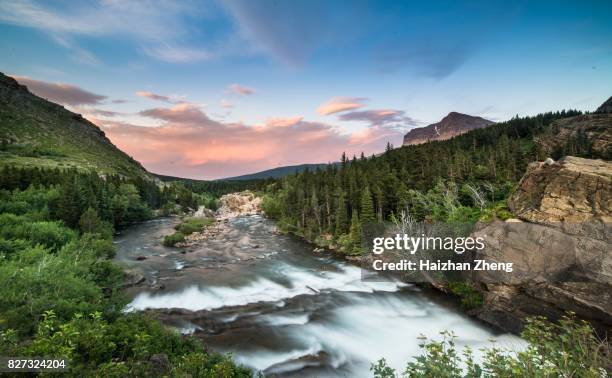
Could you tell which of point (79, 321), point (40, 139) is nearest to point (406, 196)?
point (79, 321)

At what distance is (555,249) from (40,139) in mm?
204488

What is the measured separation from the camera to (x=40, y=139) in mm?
145375

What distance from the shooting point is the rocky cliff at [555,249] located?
20031 millimetres

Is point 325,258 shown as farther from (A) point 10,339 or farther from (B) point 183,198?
(B) point 183,198

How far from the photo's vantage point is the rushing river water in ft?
63.2

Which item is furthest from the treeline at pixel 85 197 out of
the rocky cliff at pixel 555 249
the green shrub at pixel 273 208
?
the rocky cliff at pixel 555 249

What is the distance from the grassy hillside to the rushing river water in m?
109

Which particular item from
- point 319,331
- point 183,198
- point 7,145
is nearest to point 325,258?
point 319,331

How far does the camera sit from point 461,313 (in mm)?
25188

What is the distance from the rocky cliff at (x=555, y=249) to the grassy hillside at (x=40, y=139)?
138 m

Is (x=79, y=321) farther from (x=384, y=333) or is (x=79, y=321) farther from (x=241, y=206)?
(x=241, y=206)

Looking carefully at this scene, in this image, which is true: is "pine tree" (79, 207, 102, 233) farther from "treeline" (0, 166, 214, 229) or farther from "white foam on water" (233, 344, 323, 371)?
"white foam on water" (233, 344, 323, 371)

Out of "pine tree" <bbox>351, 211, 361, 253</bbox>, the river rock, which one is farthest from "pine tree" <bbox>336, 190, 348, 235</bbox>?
the river rock

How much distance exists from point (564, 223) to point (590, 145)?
88.7 m
